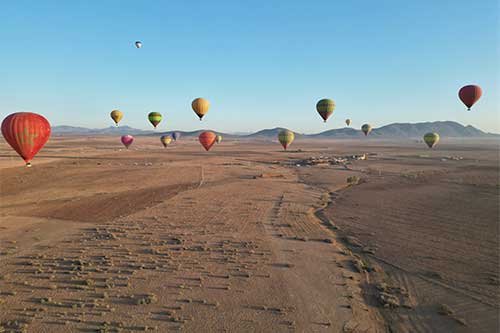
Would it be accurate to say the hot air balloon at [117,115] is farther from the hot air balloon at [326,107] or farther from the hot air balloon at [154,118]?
the hot air balloon at [326,107]

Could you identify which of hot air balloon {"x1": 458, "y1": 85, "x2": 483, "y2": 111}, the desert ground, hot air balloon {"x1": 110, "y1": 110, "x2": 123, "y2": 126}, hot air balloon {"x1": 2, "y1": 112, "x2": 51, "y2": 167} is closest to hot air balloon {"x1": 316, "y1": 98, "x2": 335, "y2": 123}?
hot air balloon {"x1": 458, "y1": 85, "x2": 483, "y2": 111}

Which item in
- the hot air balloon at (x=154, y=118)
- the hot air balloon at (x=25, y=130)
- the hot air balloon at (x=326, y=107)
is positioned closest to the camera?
the hot air balloon at (x=25, y=130)

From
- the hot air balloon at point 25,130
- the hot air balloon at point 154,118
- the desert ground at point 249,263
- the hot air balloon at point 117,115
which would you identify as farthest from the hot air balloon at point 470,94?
the hot air balloon at point 117,115

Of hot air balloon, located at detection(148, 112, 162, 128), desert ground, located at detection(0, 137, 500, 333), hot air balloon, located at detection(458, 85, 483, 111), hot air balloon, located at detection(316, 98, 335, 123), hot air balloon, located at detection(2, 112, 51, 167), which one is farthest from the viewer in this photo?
hot air balloon, located at detection(148, 112, 162, 128)

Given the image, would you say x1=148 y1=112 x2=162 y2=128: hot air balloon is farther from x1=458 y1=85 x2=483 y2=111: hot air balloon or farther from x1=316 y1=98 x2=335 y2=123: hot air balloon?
x1=458 y1=85 x2=483 y2=111: hot air balloon

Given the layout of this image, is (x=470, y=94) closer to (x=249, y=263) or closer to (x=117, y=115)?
(x=249, y=263)

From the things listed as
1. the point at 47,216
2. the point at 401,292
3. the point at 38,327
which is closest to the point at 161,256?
the point at 38,327
